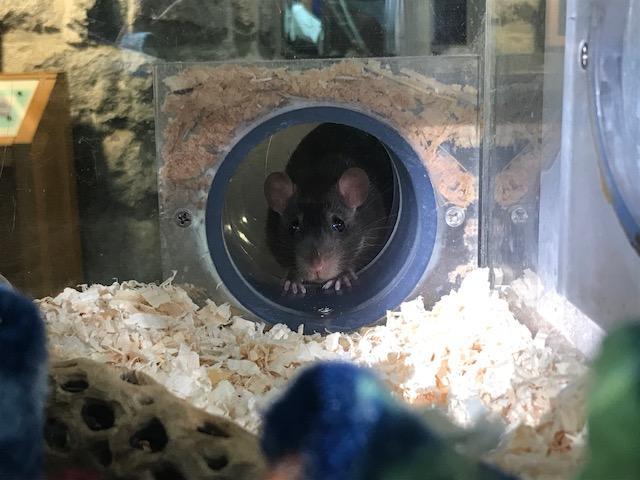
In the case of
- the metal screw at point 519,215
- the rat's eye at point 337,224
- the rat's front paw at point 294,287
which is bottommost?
the rat's front paw at point 294,287

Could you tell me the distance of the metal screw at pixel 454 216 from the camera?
2.21m

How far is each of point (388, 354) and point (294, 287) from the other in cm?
109

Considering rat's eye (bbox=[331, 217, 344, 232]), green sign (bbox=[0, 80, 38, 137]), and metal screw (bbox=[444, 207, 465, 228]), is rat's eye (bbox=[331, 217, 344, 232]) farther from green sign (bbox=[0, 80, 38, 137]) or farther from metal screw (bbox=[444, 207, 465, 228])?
green sign (bbox=[0, 80, 38, 137])

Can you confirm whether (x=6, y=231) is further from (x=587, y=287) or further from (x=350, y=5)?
(x=587, y=287)

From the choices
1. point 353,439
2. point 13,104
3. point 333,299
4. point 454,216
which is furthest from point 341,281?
point 353,439

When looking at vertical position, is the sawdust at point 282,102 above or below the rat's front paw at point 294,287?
above

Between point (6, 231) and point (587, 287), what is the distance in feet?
4.71

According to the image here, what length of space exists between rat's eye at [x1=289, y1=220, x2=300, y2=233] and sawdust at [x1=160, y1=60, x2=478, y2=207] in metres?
0.66

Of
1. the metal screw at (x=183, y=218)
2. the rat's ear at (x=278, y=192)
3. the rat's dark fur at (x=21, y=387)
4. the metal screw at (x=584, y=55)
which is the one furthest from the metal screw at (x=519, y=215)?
the rat's dark fur at (x=21, y=387)

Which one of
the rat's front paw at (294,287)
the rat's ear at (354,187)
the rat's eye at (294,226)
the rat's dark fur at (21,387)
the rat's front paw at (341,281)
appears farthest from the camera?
the rat's ear at (354,187)

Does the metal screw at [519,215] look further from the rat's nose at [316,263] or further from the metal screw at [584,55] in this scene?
the rat's nose at [316,263]

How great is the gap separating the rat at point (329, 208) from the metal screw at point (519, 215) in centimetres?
80

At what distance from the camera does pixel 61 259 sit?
2.01 meters

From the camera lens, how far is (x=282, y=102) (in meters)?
2.13
